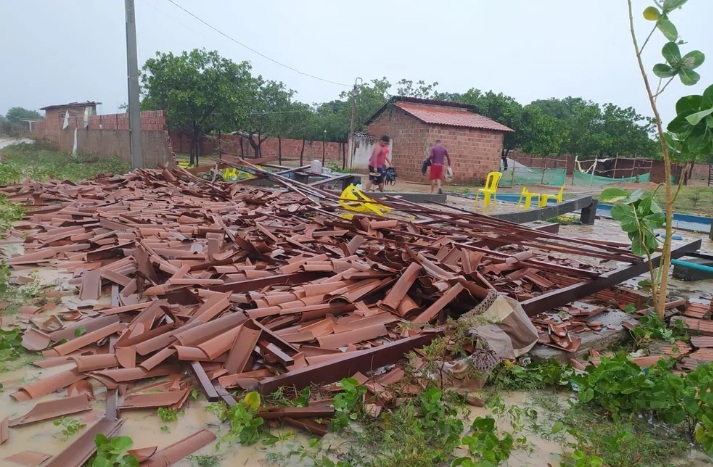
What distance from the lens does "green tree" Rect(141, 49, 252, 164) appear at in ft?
80.1

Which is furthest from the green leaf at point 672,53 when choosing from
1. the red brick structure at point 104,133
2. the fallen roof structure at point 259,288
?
the red brick structure at point 104,133

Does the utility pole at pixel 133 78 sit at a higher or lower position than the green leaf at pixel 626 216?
higher


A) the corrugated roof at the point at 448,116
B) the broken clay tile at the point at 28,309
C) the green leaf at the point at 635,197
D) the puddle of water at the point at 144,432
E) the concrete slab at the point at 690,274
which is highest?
the corrugated roof at the point at 448,116

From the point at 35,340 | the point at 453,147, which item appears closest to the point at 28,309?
the point at 35,340

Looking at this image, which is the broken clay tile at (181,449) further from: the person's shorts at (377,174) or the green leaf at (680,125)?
the person's shorts at (377,174)

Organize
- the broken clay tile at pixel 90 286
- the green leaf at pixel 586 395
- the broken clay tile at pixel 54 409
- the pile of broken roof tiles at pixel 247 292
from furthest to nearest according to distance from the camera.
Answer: the broken clay tile at pixel 90 286 → the pile of broken roof tiles at pixel 247 292 → the green leaf at pixel 586 395 → the broken clay tile at pixel 54 409

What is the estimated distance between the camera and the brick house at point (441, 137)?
25750mm

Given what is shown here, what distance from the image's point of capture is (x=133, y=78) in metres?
→ 13.7

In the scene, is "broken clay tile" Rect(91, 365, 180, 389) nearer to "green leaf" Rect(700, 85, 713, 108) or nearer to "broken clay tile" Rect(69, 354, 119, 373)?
"broken clay tile" Rect(69, 354, 119, 373)

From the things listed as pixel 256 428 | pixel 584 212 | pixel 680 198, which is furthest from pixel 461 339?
pixel 680 198

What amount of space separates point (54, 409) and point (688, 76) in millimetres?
4845

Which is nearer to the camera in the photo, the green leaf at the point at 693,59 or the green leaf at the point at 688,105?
the green leaf at the point at 688,105

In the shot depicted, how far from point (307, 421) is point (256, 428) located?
0.26 m

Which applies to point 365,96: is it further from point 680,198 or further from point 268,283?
point 268,283
